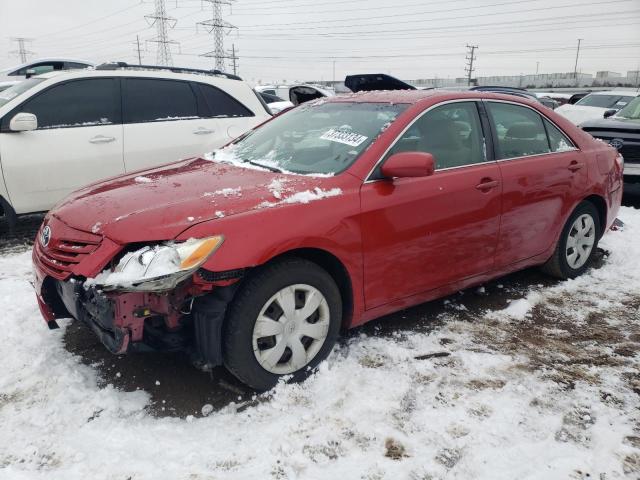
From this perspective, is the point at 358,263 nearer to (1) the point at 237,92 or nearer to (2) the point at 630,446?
(2) the point at 630,446

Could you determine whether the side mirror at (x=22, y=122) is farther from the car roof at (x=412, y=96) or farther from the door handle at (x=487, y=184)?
the door handle at (x=487, y=184)

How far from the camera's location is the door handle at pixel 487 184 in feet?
11.4

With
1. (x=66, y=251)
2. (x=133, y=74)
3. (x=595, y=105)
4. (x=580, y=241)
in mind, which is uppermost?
(x=133, y=74)

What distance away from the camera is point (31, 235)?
5539 millimetres

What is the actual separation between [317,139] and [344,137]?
0.70 ft

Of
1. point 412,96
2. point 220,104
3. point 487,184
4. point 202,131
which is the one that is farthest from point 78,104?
point 487,184

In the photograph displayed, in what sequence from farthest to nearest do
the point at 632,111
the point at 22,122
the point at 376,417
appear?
1. the point at 632,111
2. the point at 22,122
3. the point at 376,417

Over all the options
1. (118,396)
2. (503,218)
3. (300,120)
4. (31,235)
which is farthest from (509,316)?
(31,235)

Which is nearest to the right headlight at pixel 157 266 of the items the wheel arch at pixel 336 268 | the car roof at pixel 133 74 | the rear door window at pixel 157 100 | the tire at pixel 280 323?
the tire at pixel 280 323

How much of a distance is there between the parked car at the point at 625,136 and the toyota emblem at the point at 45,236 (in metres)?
7.09

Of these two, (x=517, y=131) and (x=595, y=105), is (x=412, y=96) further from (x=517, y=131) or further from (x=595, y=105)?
(x=595, y=105)

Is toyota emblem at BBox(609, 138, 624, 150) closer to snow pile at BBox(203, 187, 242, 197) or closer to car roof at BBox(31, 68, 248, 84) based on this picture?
car roof at BBox(31, 68, 248, 84)

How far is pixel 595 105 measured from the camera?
48.4 feet

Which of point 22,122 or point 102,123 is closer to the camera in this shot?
point 22,122
